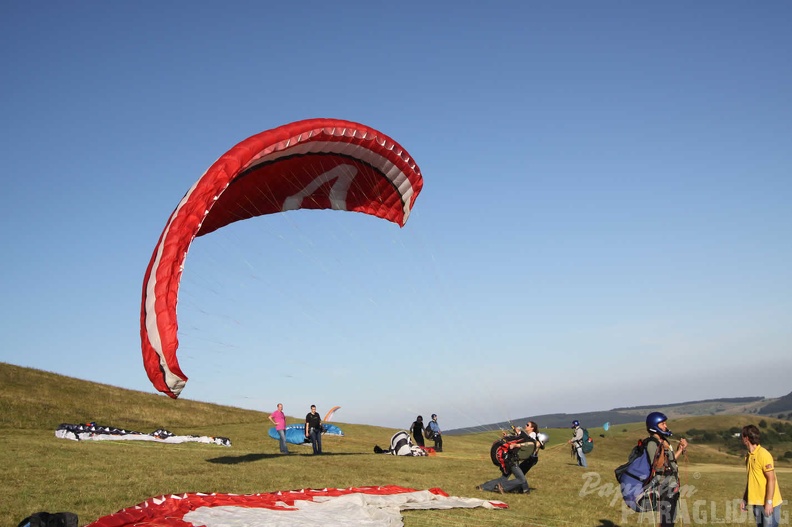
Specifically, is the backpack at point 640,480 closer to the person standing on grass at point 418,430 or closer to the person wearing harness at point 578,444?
the person wearing harness at point 578,444

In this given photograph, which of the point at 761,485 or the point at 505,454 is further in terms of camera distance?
the point at 505,454

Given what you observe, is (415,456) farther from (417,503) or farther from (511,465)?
(417,503)

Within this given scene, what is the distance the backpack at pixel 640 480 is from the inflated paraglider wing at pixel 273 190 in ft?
21.1

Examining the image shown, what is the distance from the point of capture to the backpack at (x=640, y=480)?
7.79 m

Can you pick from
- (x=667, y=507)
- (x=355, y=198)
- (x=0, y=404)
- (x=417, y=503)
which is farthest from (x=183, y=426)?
(x=667, y=507)

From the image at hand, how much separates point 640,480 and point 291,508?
5.07m

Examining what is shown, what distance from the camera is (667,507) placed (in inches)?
301

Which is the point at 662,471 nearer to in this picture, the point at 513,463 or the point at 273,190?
the point at 513,463

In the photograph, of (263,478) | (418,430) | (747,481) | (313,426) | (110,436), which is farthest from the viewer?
(418,430)

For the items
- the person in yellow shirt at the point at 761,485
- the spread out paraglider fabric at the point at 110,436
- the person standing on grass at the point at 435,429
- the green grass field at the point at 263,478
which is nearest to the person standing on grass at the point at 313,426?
the green grass field at the point at 263,478

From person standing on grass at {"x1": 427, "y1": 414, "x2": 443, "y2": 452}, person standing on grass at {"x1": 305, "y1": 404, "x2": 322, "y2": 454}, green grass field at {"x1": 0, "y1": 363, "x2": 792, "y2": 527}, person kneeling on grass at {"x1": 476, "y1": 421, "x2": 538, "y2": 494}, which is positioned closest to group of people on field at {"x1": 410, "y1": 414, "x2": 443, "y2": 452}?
person standing on grass at {"x1": 427, "y1": 414, "x2": 443, "y2": 452}

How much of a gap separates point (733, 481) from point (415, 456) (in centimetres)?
930

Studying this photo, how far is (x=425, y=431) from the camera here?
25719 mm

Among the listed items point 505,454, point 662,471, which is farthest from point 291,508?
point 662,471
